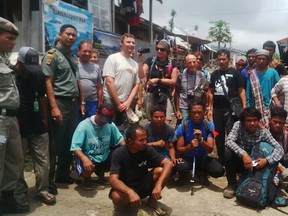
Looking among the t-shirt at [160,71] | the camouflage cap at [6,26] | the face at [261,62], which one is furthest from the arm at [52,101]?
the face at [261,62]

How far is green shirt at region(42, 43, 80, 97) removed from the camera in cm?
389

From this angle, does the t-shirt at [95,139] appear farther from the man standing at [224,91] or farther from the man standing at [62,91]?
the man standing at [224,91]

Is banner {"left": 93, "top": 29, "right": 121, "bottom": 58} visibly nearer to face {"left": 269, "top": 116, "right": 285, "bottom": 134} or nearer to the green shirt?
the green shirt

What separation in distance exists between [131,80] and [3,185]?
86.9 inches

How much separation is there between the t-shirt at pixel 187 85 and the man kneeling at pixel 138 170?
1.51 metres

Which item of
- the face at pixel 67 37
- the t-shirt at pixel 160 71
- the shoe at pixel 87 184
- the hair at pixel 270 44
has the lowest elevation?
the shoe at pixel 87 184

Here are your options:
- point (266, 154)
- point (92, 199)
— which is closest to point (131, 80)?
point (92, 199)

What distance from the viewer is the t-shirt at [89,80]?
15.1 feet

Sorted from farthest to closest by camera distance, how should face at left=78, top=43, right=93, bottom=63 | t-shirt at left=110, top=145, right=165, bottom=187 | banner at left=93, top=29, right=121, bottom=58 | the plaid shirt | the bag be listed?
banner at left=93, top=29, right=121, bottom=58 → the bag → face at left=78, top=43, right=93, bottom=63 → the plaid shirt → t-shirt at left=110, top=145, right=165, bottom=187

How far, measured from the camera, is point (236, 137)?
14.1 ft

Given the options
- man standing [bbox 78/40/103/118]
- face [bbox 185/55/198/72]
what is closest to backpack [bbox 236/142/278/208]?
face [bbox 185/55/198/72]

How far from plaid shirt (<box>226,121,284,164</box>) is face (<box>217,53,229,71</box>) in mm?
974

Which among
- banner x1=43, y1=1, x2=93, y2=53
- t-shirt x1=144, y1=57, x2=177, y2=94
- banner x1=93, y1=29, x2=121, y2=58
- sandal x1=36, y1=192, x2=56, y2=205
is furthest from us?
banner x1=93, y1=29, x2=121, y2=58

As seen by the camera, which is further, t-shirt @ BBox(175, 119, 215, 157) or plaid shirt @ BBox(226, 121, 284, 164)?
t-shirt @ BBox(175, 119, 215, 157)
